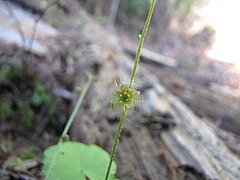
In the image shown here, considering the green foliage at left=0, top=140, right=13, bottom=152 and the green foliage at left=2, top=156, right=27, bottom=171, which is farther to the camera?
the green foliage at left=0, top=140, right=13, bottom=152

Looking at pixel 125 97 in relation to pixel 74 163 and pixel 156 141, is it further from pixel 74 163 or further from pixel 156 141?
pixel 156 141

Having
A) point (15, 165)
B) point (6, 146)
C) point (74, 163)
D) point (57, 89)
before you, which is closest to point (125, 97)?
point (74, 163)

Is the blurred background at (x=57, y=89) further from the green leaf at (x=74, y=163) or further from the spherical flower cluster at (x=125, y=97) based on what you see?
the spherical flower cluster at (x=125, y=97)

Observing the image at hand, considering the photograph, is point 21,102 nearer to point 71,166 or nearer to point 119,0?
point 71,166

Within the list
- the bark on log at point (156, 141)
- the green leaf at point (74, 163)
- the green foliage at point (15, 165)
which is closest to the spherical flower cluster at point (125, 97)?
the green leaf at point (74, 163)

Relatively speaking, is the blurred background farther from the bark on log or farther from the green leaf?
the green leaf

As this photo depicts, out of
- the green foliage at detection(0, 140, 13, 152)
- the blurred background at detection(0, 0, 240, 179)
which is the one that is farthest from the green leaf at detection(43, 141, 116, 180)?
the green foliage at detection(0, 140, 13, 152)
